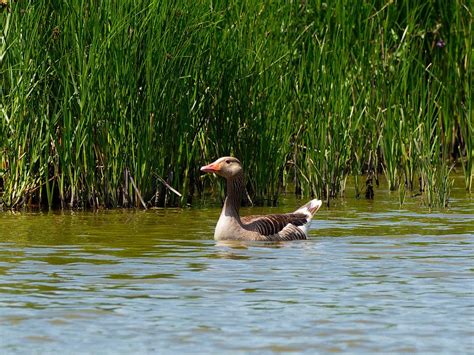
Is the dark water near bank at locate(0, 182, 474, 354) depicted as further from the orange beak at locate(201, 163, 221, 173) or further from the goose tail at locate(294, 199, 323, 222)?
the orange beak at locate(201, 163, 221, 173)

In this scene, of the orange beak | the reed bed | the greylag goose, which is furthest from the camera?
the reed bed

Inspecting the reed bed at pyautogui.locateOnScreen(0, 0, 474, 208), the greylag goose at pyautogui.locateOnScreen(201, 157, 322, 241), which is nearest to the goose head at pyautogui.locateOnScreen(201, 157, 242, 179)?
the greylag goose at pyautogui.locateOnScreen(201, 157, 322, 241)

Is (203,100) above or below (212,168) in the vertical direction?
above

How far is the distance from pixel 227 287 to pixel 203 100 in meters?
5.36

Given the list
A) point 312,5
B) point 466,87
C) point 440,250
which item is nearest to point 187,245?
point 440,250

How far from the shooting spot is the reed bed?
12547 mm

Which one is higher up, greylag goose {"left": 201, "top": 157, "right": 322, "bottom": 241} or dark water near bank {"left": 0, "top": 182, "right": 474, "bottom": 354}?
greylag goose {"left": 201, "top": 157, "right": 322, "bottom": 241}

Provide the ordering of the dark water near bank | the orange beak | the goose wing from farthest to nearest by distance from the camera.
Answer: the orange beak < the goose wing < the dark water near bank

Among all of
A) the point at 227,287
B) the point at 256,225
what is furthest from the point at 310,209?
the point at 227,287

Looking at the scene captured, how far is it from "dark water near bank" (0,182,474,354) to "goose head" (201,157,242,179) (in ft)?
1.89

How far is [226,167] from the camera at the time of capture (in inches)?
467

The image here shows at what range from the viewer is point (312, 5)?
49.0ft

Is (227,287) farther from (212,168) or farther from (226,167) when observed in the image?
(226,167)

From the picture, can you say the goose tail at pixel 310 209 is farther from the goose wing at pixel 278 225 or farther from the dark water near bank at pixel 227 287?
the dark water near bank at pixel 227 287
